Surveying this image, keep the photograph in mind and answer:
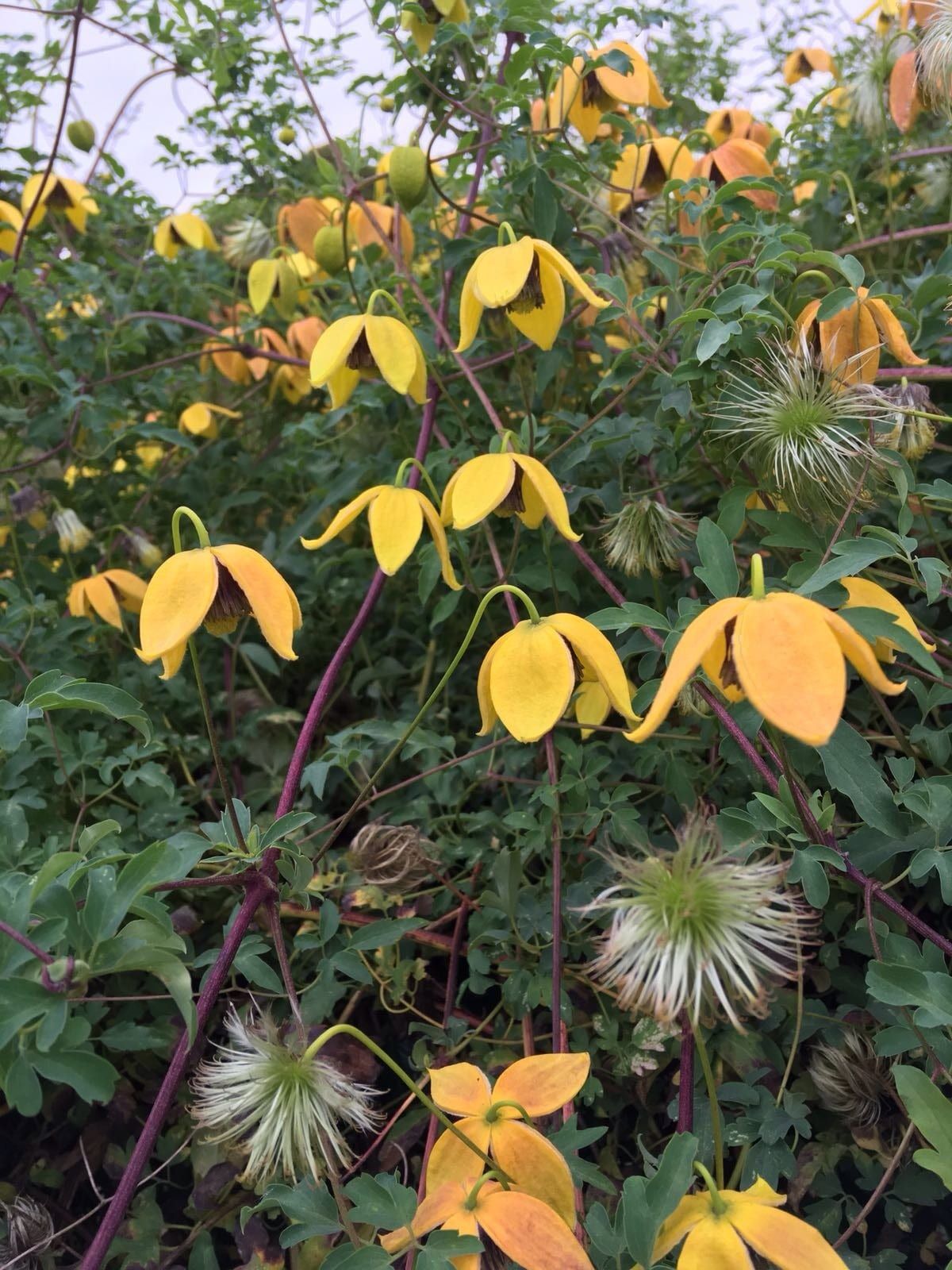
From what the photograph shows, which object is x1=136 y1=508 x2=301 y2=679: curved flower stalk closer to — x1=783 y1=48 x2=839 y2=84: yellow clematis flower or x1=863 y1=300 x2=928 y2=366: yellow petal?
x1=863 y1=300 x2=928 y2=366: yellow petal

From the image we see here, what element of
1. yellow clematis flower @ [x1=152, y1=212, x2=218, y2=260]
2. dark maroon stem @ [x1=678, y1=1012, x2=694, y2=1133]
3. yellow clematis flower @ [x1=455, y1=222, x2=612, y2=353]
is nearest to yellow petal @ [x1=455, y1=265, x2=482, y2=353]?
yellow clematis flower @ [x1=455, y1=222, x2=612, y2=353]

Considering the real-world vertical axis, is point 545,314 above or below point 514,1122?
above

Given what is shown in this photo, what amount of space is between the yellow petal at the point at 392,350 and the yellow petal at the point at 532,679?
1.09 feet

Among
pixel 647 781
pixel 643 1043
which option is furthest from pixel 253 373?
pixel 643 1043

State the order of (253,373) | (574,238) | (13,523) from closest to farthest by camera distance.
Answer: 1. (574,238)
2. (13,523)
3. (253,373)

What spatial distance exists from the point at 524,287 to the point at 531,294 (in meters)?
0.01

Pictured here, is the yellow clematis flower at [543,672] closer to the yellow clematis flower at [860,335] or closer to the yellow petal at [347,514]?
the yellow petal at [347,514]

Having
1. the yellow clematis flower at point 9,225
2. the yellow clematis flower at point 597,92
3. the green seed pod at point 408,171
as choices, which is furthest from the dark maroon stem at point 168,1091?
the yellow clematis flower at point 9,225

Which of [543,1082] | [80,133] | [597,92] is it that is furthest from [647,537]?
[80,133]

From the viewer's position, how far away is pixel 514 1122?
0.55 m

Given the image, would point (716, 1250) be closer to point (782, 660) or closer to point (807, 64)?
point (782, 660)

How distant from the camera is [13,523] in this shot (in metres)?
1.23

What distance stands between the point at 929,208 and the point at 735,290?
786mm

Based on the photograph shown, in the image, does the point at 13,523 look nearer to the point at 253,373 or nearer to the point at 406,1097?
the point at 253,373
